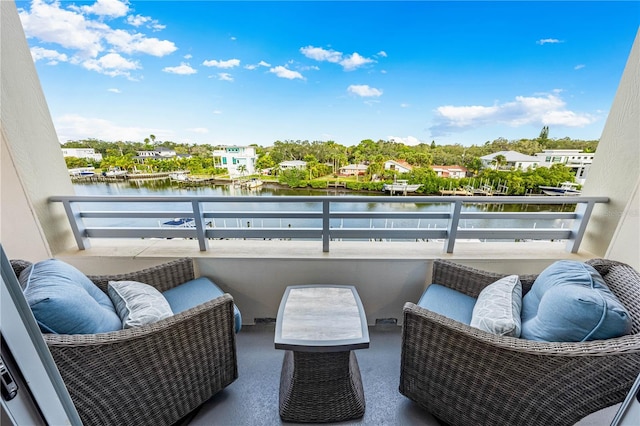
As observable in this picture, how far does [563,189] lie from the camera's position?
6.84ft

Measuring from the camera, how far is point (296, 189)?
2154 mm

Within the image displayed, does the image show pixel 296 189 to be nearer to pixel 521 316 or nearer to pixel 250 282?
pixel 250 282

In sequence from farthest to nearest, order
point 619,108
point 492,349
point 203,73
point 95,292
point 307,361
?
point 203,73 < point 619,108 < point 95,292 < point 307,361 < point 492,349

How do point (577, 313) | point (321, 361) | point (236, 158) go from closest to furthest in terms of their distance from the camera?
point (577, 313)
point (321, 361)
point (236, 158)

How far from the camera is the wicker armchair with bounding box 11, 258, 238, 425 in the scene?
3.06ft

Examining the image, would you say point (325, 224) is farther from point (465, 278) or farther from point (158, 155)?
point (158, 155)

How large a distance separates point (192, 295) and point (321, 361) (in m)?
1.00

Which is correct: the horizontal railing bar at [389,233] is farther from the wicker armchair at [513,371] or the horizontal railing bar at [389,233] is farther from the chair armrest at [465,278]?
the wicker armchair at [513,371]

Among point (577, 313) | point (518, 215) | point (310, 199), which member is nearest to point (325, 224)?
point (310, 199)

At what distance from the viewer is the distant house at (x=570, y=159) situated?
6.95ft

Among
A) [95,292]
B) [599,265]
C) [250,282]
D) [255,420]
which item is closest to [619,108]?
[599,265]

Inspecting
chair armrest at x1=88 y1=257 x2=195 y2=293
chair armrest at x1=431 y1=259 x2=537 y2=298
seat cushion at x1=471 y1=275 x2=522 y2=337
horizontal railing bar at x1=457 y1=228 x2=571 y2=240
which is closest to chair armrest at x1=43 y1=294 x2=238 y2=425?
chair armrest at x1=88 y1=257 x2=195 y2=293

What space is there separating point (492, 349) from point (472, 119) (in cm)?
198

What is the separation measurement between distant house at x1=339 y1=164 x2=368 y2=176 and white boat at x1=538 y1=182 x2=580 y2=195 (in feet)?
4.94
